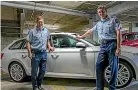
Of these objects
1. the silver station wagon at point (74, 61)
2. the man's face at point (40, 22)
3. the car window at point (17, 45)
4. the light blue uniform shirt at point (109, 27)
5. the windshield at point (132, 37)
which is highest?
the man's face at point (40, 22)

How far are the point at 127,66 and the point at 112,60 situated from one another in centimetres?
128

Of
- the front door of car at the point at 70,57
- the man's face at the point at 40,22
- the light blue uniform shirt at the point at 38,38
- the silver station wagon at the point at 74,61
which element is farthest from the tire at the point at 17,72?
the man's face at the point at 40,22

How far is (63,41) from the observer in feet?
20.8

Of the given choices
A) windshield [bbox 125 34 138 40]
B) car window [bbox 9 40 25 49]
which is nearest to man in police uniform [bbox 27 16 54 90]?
car window [bbox 9 40 25 49]

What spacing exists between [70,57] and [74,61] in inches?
6.1

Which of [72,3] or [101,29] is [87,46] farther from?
[72,3]

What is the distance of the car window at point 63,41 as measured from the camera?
20.2ft

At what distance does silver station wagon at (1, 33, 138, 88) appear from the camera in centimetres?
537

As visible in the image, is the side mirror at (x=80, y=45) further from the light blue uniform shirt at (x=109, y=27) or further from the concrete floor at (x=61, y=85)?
the light blue uniform shirt at (x=109, y=27)

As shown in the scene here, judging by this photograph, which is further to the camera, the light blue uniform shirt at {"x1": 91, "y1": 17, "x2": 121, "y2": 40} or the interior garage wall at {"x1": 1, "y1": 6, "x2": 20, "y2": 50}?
the interior garage wall at {"x1": 1, "y1": 6, "x2": 20, "y2": 50}

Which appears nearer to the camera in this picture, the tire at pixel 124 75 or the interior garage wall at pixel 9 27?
the tire at pixel 124 75

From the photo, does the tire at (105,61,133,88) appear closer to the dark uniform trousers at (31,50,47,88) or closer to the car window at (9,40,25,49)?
the dark uniform trousers at (31,50,47,88)

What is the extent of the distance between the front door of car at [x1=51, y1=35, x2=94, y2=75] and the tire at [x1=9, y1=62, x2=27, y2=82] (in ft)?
3.57

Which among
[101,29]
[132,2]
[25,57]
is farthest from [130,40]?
[101,29]
